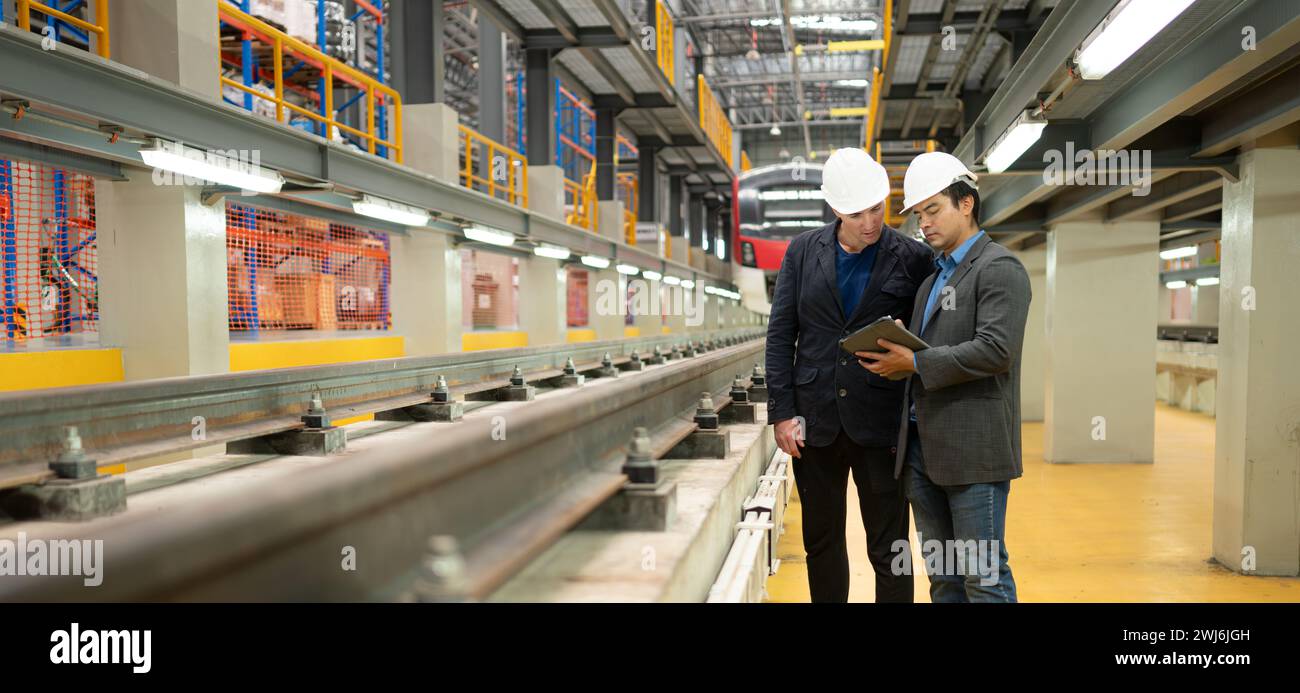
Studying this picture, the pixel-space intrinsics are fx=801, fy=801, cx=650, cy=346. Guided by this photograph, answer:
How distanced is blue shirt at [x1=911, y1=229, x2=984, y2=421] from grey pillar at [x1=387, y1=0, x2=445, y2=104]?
29.0ft

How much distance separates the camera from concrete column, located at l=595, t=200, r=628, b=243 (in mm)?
17125

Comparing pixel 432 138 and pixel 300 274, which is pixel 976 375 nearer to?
pixel 432 138

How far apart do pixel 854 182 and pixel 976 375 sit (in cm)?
79

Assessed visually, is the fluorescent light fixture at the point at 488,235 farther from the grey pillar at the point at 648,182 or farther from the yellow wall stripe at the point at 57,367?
the grey pillar at the point at 648,182

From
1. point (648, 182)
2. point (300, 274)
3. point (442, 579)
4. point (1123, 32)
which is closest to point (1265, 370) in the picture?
point (1123, 32)

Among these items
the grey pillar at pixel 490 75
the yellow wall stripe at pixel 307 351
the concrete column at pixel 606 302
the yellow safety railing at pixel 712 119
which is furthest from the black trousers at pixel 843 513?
the yellow safety railing at pixel 712 119

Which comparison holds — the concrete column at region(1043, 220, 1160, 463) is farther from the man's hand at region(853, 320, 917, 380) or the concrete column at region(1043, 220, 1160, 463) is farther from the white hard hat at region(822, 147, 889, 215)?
the man's hand at region(853, 320, 917, 380)

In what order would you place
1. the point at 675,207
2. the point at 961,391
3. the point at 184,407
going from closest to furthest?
the point at 961,391 < the point at 184,407 < the point at 675,207

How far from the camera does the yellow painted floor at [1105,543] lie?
5.01m

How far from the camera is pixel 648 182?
69.6 ft

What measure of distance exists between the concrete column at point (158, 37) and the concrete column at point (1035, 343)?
11.9 m

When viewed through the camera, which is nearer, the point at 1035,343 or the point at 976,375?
the point at 976,375
